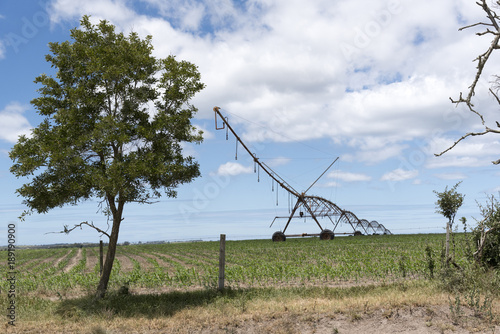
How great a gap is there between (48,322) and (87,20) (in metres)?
10.8

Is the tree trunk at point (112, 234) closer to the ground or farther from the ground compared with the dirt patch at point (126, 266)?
farther from the ground

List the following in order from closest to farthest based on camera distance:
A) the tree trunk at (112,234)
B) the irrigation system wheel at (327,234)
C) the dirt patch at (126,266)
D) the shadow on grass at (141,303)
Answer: the shadow on grass at (141,303) < the tree trunk at (112,234) < the dirt patch at (126,266) < the irrigation system wheel at (327,234)

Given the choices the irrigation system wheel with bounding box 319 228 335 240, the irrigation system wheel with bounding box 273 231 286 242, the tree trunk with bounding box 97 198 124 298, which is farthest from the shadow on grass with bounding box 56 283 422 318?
the irrigation system wheel with bounding box 319 228 335 240

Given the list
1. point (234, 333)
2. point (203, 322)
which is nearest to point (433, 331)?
point (234, 333)

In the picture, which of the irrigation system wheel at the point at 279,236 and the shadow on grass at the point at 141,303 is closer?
the shadow on grass at the point at 141,303

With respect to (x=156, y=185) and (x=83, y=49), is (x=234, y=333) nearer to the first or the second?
(x=156, y=185)

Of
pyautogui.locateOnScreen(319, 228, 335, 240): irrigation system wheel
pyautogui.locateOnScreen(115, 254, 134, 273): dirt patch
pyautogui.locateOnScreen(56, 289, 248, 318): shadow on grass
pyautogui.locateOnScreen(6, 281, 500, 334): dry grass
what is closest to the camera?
pyautogui.locateOnScreen(6, 281, 500, 334): dry grass

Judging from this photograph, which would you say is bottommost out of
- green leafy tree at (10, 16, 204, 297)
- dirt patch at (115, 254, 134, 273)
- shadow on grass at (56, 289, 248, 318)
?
dirt patch at (115, 254, 134, 273)

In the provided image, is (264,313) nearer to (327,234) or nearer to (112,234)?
(112,234)

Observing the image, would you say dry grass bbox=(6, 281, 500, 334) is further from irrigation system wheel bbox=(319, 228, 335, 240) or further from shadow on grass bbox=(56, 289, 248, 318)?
irrigation system wheel bbox=(319, 228, 335, 240)

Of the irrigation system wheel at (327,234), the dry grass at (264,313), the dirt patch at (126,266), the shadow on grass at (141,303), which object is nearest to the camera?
the dry grass at (264,313)

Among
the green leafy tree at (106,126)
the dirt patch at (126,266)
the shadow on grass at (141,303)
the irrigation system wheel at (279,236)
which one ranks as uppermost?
the green leafy tree at (106,126)

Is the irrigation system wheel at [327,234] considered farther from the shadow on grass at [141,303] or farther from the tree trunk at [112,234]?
the tree trunk at [112,234]

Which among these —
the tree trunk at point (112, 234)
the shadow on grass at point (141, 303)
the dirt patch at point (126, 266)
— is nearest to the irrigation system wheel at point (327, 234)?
the dirt patch at point (126, 266)
